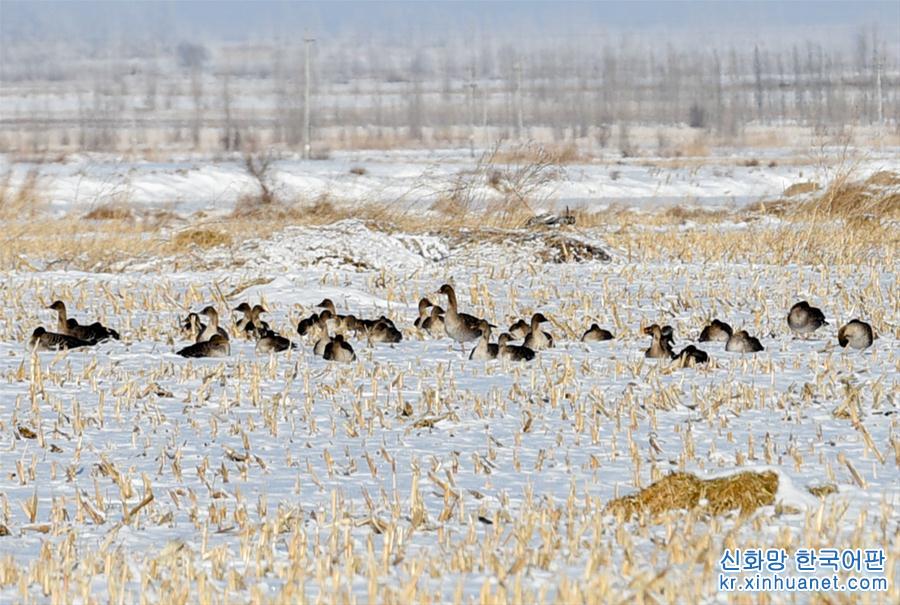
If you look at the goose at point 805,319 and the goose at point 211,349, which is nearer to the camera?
the goose at point 211,349

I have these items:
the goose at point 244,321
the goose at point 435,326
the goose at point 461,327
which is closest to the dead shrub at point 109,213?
the goose at point 244,321

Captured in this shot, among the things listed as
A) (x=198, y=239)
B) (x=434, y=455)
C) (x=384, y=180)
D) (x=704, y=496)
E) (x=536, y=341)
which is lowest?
(x=384, y=180)

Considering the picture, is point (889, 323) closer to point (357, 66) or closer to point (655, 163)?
point (655, 163)

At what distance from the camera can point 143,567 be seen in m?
4.46

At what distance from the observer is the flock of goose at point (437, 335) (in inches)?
344

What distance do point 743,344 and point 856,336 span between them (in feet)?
2.40

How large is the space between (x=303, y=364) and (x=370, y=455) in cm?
256

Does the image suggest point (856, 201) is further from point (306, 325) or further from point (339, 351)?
point (339, 351)

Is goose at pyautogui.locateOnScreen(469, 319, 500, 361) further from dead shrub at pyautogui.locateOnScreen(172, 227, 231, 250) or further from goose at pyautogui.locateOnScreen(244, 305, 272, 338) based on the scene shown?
dead shrub at pyautogui.locateOnScreen(172, 227, 231, 250)

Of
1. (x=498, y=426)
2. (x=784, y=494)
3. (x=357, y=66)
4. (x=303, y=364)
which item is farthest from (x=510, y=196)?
(x=357, y=66)

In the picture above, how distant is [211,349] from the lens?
9.13m

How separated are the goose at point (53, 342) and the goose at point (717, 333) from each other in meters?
4.14

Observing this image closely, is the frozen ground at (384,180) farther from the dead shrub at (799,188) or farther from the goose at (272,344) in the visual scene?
the goose at (272,344)

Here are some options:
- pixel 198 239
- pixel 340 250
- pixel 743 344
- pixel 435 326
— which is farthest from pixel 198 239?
pixel 743 344
